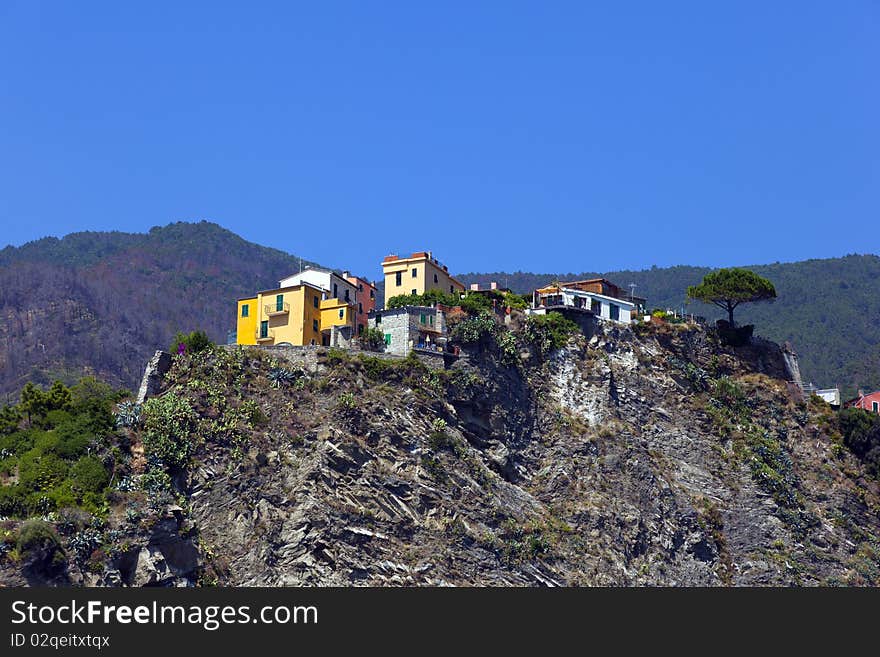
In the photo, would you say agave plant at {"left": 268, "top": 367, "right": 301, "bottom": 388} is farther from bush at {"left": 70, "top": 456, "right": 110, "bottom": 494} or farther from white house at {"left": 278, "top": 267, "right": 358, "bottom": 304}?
bush at {"left": 70, "top": 456, "right": 110, "bottom": 494}

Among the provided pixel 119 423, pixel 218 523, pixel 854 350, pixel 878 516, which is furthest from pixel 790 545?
pixel 854 350

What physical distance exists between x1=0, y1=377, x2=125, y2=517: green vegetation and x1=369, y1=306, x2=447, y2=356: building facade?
1560cm

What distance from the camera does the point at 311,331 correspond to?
78875 mm

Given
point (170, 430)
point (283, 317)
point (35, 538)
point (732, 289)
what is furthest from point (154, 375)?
point (732, 289)

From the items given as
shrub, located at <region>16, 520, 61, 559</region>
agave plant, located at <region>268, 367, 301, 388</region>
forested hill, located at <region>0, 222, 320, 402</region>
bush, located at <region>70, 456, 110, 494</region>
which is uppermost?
forested hill, located at <region>0, 222, 320, 402</region>

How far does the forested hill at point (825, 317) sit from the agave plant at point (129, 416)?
84.7m

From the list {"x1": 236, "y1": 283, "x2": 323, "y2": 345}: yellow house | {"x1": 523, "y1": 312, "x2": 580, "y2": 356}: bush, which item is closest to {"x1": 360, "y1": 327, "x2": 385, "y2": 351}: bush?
{"x1": 236, "y1": 283, "x2": 323, "y2": 345}: yellow house

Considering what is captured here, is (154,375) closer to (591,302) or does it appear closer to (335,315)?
(335,315)

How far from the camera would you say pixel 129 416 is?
70188mm

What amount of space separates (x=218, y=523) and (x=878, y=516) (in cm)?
3899

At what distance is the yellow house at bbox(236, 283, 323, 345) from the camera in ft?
258

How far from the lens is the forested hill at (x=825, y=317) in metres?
151

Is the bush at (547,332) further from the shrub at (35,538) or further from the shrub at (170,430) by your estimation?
the shrub at (35,538)

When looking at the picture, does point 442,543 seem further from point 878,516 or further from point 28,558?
point 878,516
